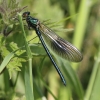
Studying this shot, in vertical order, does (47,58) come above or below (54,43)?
below

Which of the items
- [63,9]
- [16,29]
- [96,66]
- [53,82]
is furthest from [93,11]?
[16,29]

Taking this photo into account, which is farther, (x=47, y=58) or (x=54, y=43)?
(x=47, y=58)

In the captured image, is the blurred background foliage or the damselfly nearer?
the blurred background foliage

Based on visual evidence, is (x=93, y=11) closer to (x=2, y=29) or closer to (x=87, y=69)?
(x=87, y=69)
